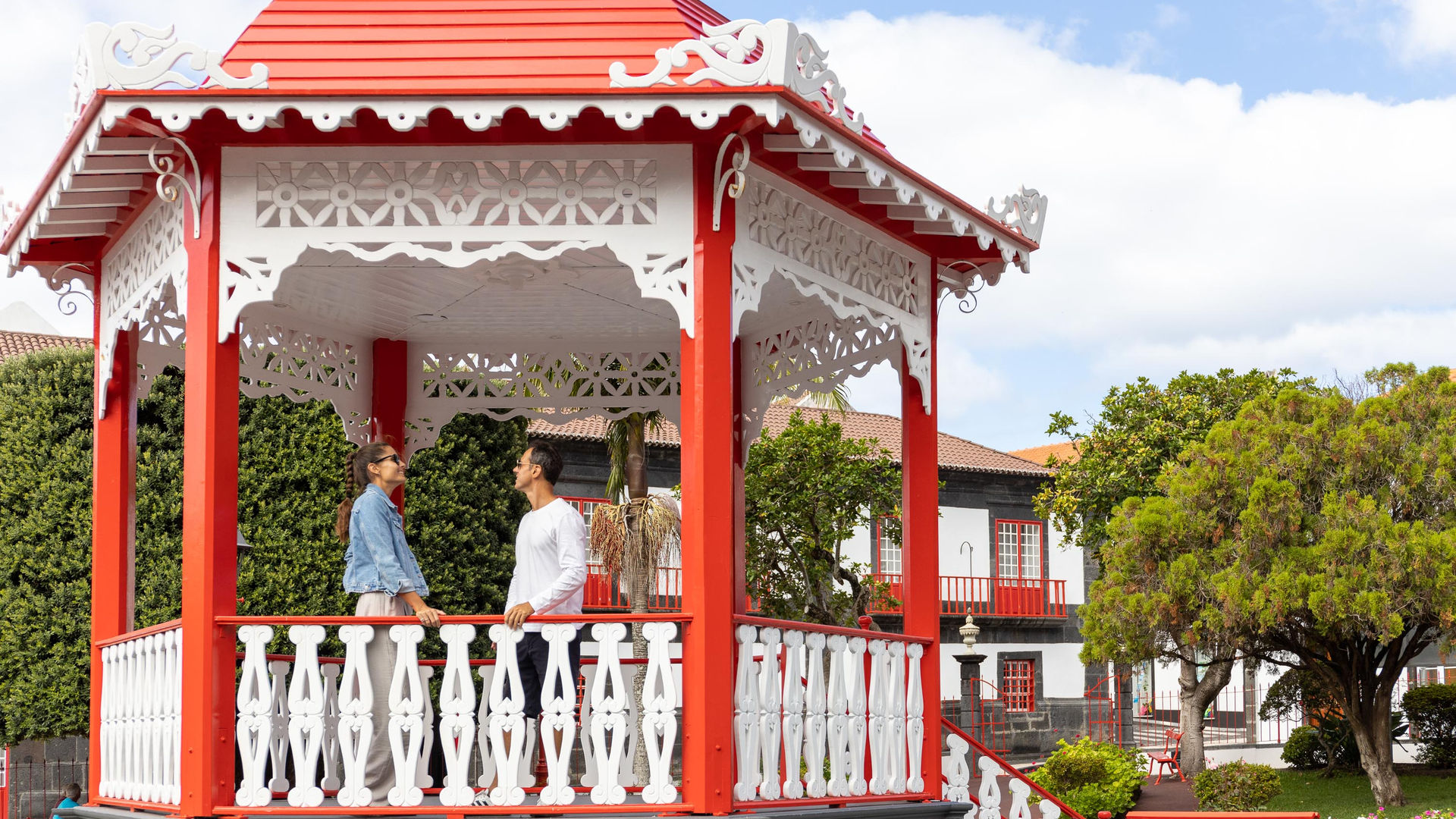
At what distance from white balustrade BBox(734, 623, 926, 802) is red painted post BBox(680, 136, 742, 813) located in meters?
0.19

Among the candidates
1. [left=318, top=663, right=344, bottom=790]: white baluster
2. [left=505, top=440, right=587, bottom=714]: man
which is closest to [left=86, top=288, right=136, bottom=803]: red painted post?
[left=318, top=663, right=344, bottom=790]: white baluster

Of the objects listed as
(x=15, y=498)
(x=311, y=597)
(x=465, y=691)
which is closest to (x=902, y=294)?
(x=465, y=691)

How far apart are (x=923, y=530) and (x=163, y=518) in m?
10.6

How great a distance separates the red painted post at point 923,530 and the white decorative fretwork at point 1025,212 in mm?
501

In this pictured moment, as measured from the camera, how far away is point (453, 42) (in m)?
6.38

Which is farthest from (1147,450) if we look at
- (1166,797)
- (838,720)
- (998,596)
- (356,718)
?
(356,718)

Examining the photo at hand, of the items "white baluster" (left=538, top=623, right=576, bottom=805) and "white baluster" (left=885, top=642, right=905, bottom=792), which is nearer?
"white baluster" (left=538, top=623, right=576, bottom=805)

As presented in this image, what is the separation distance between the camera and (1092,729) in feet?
115

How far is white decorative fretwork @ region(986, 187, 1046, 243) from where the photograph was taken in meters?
7.71

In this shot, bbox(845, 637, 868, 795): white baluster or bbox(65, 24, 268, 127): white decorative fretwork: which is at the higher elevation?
bbox(65, 24, 268, 127): white decorative fretwork

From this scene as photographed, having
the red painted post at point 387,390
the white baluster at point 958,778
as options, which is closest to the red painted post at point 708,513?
the white baluster at point 958,778

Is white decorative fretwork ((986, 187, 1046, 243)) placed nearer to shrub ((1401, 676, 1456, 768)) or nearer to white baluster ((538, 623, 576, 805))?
white baluster ((538, 623, 576, 805))

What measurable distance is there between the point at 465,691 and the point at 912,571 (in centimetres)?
280

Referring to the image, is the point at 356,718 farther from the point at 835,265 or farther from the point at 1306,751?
the point at 1306,751
